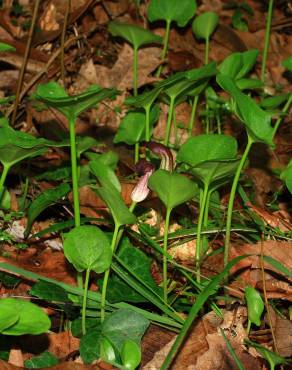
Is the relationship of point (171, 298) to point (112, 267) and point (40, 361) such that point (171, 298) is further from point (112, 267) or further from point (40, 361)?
point (40, 361)

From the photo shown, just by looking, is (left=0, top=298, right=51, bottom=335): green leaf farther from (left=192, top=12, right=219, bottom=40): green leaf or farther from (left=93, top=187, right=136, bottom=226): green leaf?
(left=192, top=12, right=219, bottom=40): green leaf

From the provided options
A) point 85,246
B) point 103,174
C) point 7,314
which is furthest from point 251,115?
point 7,314

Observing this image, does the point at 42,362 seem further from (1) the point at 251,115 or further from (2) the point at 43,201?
(1) the point at 251,115

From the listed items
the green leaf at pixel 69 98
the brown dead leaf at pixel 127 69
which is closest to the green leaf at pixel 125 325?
the green leaf at pixel 69 98

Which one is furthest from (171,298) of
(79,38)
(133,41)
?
(79,38)

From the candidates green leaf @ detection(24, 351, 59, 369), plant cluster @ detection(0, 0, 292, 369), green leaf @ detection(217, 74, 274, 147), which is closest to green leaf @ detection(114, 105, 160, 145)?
plant cluster @ detection(0, 0, 292, 369)
